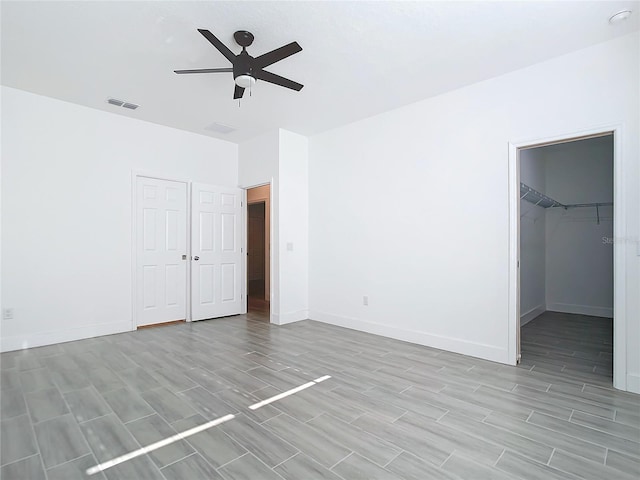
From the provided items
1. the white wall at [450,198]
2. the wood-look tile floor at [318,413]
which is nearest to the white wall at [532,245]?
the wood-look tile floor at [318,413]

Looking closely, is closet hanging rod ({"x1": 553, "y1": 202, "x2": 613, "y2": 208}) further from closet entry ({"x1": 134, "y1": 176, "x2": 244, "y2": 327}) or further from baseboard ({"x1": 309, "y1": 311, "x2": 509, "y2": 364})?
closet entry ({"x1": 134, "y1": 176, "x2": 244, "y2": 327})

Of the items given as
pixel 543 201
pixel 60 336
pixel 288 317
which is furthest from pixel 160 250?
pixel 543 201

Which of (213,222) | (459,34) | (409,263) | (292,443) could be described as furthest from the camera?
(213,222)

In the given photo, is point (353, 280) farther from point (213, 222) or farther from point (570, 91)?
point (570, 91)

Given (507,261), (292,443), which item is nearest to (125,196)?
(292,443)

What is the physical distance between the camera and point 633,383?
2648 millimetres

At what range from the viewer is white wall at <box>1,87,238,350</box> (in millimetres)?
3754

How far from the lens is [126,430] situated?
6.98 ft

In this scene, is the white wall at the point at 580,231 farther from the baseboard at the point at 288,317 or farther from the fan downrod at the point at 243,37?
the fan downrod at the point at 243,37

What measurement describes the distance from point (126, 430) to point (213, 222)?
368 centimetres

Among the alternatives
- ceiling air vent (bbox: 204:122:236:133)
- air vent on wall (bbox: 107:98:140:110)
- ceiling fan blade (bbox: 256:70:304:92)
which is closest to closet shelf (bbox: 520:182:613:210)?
ceiling fan blade (bbox: 256:70:304:92)

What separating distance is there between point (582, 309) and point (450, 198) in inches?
155

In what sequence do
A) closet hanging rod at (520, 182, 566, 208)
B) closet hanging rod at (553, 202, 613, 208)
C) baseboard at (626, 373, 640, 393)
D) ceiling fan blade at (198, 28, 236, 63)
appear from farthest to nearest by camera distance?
closet hanging rod at (553, 202, 613, 208) → closet hanging rod at (520, 182, 566, 208) → baseboard at (626, 373, 640, 393) → ceiling fan blade at (198, 28, 236, 63)

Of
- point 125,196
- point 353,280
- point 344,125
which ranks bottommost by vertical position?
point 353,280
